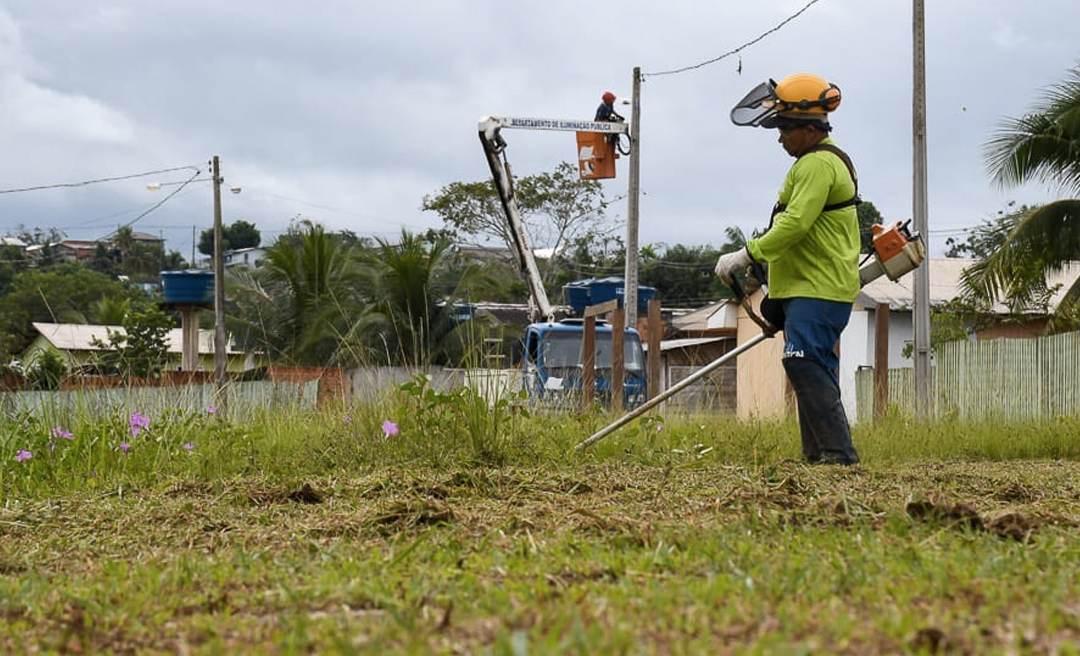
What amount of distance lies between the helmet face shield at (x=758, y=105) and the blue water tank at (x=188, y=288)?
3260 cm

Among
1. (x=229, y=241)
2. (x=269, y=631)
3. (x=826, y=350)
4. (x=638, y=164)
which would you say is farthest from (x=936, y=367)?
(x=229, y=241)

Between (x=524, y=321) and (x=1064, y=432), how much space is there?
33.5 m

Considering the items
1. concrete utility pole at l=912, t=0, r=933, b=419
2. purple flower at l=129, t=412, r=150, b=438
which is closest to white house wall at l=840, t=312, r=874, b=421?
concrete utility pole at l=912, t=0, r=933, b=419

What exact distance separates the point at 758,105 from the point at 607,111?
16.8 m

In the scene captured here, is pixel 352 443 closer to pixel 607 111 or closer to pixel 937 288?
pixel 607 111

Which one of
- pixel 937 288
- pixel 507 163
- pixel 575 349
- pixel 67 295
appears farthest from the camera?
pixel 67 295

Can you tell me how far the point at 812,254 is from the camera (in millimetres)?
6723

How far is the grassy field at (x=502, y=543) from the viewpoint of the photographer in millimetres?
2410

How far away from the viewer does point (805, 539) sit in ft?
11.8

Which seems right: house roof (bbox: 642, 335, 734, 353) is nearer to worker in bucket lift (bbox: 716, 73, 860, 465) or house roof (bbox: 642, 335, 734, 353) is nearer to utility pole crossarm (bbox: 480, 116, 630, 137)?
utility pole crossarm (bbox: 480, 116, 630, 137)

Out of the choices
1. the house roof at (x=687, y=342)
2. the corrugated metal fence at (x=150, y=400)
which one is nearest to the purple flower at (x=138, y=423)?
the corrugated metal fence at (x=150, y=400)

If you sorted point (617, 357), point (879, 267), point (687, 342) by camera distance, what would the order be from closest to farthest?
point (879, 267) < point (617, 357) < point (687, 342)

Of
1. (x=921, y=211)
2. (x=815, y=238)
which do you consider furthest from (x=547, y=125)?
(x=815, y=238)

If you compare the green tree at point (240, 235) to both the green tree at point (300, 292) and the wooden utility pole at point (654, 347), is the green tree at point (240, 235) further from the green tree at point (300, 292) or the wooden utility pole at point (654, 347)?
the wooden utility pole at point (654, 347)
